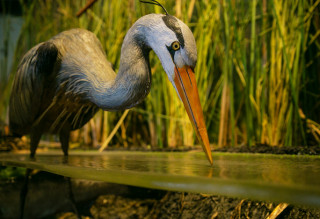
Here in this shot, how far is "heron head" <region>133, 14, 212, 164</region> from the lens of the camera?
112 centimetres

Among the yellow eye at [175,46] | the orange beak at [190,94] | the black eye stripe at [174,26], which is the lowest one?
the orange beak at [190,94]

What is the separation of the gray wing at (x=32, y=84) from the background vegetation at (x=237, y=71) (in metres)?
0.54

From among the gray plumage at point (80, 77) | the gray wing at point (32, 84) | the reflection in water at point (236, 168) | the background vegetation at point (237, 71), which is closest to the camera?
the reflection in water at point (236, 168)

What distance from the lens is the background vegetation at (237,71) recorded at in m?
2.10

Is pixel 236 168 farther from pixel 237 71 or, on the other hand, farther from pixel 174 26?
pixel 237 71

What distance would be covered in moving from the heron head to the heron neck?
5.7 inches

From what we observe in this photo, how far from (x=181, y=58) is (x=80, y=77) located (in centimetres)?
66

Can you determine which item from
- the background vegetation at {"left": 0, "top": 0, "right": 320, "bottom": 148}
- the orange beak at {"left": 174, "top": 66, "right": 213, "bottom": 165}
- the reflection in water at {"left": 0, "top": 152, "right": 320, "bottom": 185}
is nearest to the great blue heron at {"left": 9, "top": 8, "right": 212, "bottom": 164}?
the orange beak at {"left": 174, "top": 66, "right": 213, "bottom": 165}

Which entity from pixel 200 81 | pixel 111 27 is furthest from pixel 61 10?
pixel 200 81

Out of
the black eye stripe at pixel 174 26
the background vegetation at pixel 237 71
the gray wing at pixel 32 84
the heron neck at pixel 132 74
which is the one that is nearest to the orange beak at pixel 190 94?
the black eye stripe at pixel 174 26

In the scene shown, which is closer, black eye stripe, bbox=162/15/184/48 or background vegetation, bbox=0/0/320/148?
black eye stripe, bbox=162/15/184/48

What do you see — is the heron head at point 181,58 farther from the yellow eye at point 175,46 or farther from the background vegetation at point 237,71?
the background vegetation at point 237,71

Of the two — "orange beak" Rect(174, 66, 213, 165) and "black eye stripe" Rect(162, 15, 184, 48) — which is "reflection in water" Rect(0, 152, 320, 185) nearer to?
"orange beak" Rect(174, 66, 213, 165)

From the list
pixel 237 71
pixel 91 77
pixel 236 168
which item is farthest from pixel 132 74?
pixel 237 71
